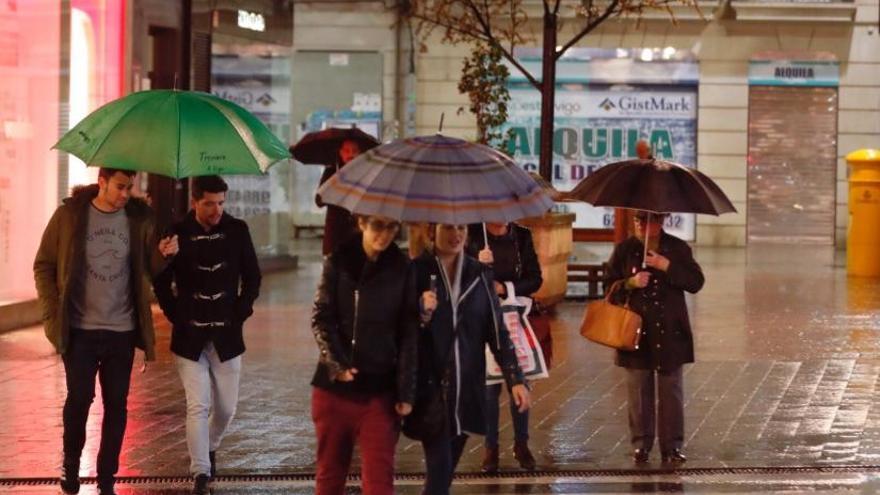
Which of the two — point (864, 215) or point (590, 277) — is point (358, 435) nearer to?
point (590, 277)

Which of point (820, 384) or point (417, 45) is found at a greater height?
point (417, 45)

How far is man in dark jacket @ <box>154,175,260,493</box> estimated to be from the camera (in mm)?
9031

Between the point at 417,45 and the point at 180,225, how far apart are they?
76.9ft

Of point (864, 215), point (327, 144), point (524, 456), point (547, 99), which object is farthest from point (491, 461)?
point (864, 215)

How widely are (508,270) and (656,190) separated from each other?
0.91 meters

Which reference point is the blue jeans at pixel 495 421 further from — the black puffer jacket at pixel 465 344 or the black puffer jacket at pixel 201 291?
the black puffer jacket at pixel 465 344

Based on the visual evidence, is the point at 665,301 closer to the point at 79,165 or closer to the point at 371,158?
the point at 371,158

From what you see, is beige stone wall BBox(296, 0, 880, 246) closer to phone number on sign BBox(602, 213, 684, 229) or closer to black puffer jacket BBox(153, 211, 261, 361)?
phone number on sign BBox(602, 213, 684, 229)

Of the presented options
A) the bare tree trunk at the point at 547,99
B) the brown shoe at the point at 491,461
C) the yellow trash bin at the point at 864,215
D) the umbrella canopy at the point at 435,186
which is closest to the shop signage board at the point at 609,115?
the yellow trash bin at the point at 864,215

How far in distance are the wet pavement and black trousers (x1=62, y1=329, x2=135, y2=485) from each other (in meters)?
0.53

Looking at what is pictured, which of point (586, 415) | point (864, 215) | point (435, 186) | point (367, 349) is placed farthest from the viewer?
point (864, 215)

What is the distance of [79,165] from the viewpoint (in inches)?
712

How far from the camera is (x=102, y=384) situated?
897 centimetres

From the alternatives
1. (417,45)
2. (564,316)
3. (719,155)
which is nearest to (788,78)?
(719,155)
